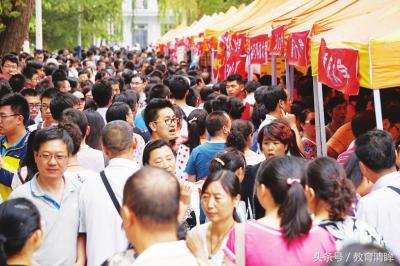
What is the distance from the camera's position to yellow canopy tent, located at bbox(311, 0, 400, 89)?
630 cm

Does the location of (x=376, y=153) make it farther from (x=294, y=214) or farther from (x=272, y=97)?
(x=272, y=97)

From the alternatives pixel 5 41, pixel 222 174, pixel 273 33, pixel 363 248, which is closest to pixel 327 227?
pixel 222 174

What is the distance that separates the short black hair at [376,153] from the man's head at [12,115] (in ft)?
10.9

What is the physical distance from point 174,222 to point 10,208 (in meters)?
0.95

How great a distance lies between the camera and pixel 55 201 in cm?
509

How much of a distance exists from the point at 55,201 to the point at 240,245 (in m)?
1.58

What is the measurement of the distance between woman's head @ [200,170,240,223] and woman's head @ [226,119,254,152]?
1.85 metres

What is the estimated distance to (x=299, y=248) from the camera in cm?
391

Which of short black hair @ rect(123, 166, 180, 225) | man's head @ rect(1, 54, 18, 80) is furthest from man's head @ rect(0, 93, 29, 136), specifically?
man's head @ rect(1, 54, 18, 80)

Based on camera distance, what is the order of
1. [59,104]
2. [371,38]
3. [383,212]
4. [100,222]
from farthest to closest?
[59,104], [371,38], [100,222], [383,212]

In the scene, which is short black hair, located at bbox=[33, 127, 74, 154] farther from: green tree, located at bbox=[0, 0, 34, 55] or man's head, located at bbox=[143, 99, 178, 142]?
green tree, located at bbox=[0, 0, 34, 55]

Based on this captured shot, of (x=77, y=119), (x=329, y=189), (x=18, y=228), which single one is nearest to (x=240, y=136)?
(x=77, y=119)

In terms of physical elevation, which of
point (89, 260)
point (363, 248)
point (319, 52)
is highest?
point (319, 52)

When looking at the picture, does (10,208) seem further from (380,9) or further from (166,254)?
(380,9)
